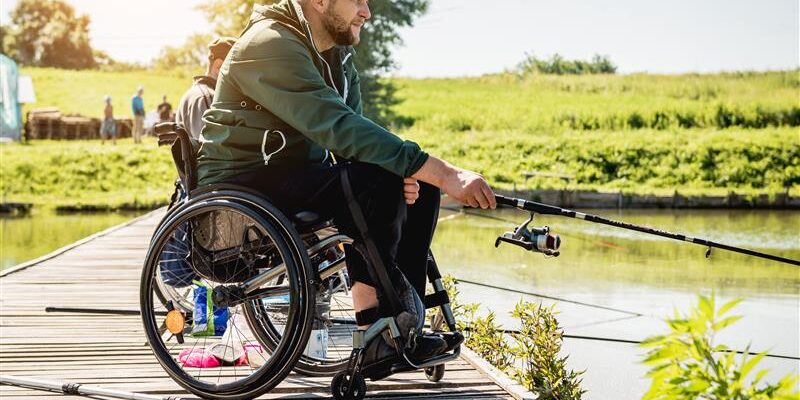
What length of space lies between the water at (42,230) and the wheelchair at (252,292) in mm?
6311

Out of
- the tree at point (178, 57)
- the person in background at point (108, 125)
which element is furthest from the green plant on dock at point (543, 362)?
the tree at point (178, 57)

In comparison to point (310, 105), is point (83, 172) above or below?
below

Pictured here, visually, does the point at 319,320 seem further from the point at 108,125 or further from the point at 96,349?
the point at 108,125

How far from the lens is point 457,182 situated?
2.75m

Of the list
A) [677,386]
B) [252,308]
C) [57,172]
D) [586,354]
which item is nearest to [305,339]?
[252,308]

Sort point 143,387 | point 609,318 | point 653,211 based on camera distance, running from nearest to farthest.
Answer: point 143,387
point 609,318
point 653,211

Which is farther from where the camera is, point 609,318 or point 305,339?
point 609,318

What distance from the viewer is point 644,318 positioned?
683cm

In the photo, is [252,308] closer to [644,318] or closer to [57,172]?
[644,318]

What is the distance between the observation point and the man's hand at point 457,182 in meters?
2.74

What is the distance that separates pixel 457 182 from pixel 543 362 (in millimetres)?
1047

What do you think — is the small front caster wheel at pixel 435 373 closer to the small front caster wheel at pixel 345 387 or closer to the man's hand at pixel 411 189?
the small front caster wheel at pixel 345 387

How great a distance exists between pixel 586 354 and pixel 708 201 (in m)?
11.1

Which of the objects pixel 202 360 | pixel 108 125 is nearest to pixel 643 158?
pixel 108 125
